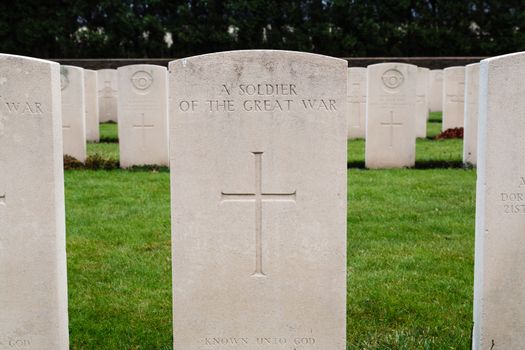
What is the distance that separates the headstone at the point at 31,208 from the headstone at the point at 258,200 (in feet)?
2.06

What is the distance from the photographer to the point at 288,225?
12.5 feet

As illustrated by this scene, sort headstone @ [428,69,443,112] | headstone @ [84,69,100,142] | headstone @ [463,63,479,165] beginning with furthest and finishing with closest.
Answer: headstone @ [428,69,443,112] < headstone @ [84,69,100,142] < headstone @ [463,63,479,165]

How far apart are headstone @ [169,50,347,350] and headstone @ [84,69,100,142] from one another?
11.2 m

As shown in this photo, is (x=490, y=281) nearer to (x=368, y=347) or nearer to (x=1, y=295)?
(x=368, y=347)

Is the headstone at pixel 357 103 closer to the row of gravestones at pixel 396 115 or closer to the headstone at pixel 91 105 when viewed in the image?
the row of gravestones at pixel 396 115

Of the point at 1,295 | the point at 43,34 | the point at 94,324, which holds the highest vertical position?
the point at 43,34

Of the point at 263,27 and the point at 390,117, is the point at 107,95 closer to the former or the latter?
the point at 390,117

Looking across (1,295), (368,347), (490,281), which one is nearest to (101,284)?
(1,295)

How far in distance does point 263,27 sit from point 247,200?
→ 26330 mm

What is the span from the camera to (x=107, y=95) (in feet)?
65.2

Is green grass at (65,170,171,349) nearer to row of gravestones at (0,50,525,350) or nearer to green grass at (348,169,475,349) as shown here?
row of gravestones at (0,50,525,350)

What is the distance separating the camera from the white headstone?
384 centimetres

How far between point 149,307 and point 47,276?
4.26 feet

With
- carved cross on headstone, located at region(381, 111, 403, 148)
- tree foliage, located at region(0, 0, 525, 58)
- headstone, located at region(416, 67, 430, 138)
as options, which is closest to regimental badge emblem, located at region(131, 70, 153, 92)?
carved cross on headstone, located at region(381, 111, 403, 148)
